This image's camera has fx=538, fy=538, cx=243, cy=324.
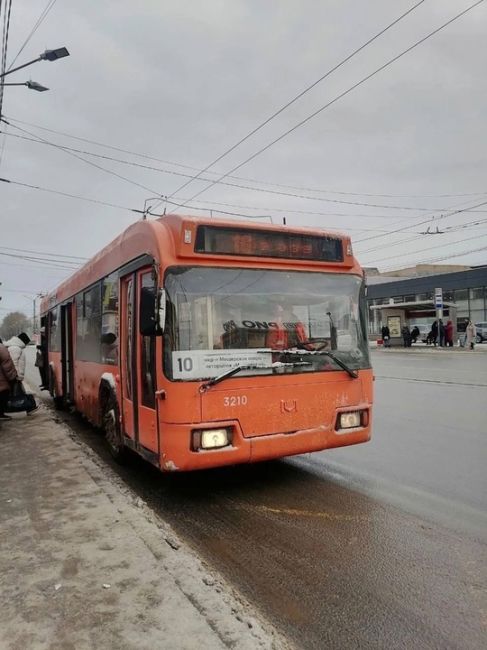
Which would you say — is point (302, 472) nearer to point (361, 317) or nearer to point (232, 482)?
point (232, 482)

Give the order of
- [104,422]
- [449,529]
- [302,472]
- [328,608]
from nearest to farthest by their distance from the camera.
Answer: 1. [328,608]
2. [449,529]
3. [302,472]
4. [104,422]

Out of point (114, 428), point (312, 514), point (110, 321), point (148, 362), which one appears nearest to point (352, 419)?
point (312, 514)

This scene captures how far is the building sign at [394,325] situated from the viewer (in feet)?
131

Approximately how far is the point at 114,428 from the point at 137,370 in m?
1.52

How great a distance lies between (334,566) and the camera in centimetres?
388

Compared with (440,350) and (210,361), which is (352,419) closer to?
(210,361)

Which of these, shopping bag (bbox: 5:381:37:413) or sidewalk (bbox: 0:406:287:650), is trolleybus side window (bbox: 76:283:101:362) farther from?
sidewalk (bbox: 0:406:287:650)

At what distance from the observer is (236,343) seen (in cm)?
516

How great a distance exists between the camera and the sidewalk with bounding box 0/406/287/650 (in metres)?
2.86

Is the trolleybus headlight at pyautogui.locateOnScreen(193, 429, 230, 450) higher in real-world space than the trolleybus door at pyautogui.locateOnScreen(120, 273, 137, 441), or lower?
lower

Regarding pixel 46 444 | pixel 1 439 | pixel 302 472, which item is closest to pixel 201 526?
pixel 302 472

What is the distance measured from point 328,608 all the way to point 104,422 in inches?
190

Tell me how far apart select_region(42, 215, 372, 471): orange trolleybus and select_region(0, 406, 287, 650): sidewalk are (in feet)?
2.43

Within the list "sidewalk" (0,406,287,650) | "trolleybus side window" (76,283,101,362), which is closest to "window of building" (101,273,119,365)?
"trolleybus side window" (76,283,101,362)
